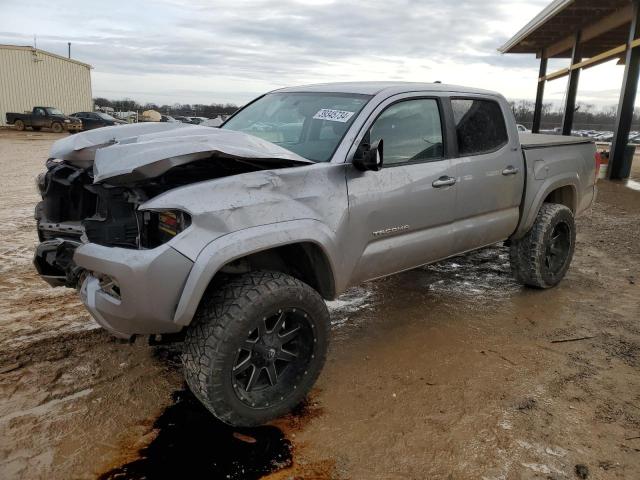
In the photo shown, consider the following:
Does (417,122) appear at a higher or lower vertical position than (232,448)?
higher

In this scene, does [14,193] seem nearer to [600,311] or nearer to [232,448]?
[232,448]

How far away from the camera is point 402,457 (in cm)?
267

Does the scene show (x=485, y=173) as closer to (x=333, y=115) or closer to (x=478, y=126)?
(x=478, y=126)

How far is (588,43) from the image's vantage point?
18.0 m

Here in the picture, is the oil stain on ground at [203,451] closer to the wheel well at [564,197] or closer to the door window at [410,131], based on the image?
the door window at [410,131]

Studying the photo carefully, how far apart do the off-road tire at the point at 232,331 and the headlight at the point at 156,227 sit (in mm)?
408

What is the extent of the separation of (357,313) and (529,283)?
186cm

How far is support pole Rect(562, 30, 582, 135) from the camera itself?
1630 centimetres

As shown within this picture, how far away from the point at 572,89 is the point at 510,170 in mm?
14613

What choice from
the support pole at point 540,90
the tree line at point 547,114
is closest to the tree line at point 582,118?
the tree line at point 547,114

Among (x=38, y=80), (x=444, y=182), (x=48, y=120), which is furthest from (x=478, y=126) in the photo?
(x=38, y=80)

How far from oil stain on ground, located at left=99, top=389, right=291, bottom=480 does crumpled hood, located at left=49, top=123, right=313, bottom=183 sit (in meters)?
1.40

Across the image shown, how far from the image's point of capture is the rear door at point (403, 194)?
3322 millimetres

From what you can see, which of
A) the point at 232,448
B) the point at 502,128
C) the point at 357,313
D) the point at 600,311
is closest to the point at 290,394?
the point at 232,448
